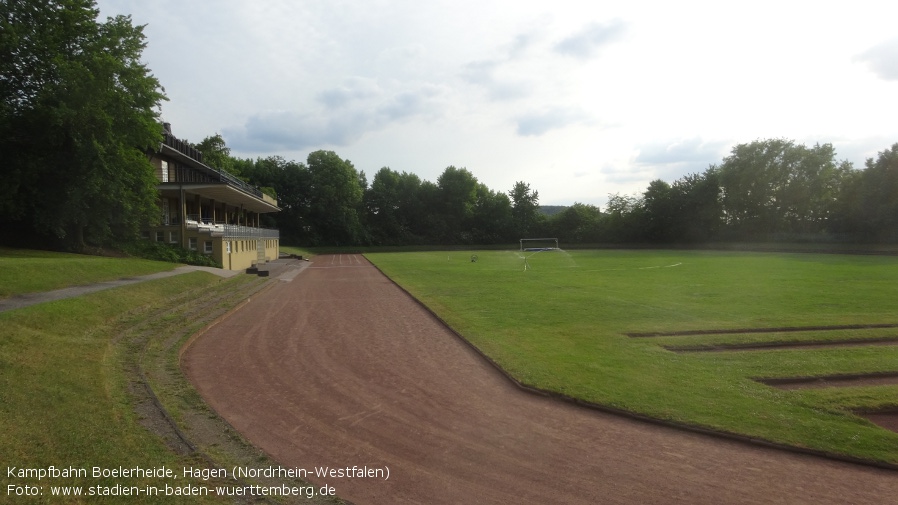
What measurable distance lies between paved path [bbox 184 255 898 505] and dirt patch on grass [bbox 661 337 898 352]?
5606mm

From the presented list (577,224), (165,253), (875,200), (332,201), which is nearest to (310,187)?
(332,201)

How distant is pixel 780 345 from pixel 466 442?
34.5ft

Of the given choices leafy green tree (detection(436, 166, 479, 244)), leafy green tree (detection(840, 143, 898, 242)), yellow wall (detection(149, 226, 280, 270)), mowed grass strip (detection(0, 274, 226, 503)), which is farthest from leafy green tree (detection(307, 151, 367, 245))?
mowed grass strip (detection(0, 274, 226, 503))

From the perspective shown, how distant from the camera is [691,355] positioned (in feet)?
44.4

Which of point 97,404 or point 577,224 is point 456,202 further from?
point 97,404

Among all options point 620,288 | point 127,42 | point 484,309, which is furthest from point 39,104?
point 620,288

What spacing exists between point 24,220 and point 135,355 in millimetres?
24992

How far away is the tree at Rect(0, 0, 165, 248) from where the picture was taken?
28.9m

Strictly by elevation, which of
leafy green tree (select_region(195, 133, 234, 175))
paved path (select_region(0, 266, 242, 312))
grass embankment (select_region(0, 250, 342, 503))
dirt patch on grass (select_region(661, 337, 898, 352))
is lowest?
dirt patch on grass (select_region(661, 337, 898, 352))

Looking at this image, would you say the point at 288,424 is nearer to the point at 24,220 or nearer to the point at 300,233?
the point at 24,220

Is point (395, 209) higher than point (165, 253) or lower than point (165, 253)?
higher

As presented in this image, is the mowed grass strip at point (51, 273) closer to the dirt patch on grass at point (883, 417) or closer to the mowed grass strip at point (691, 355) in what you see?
the mowed grass strip at point (691, 355)

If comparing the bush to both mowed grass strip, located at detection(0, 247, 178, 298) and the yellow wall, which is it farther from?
mowed grass strip, located at detection(0, 247, 178, 298)

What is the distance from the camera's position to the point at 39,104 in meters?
29.0
